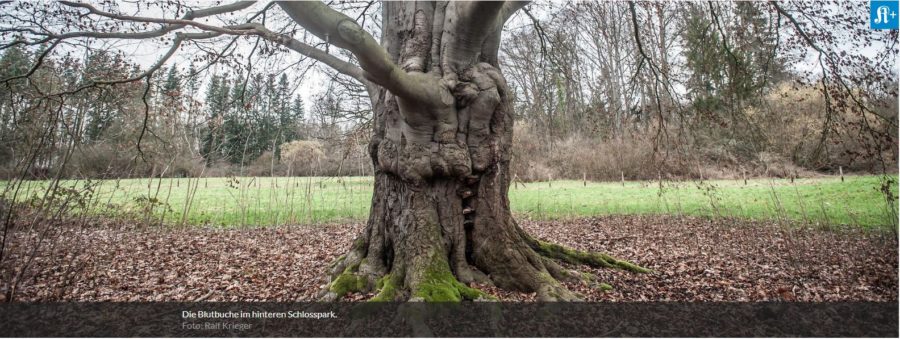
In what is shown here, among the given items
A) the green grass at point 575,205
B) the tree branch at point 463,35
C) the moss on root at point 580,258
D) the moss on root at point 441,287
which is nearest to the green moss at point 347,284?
the moss on root at point 441,287

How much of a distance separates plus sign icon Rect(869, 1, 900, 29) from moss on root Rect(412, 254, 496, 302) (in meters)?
4.68

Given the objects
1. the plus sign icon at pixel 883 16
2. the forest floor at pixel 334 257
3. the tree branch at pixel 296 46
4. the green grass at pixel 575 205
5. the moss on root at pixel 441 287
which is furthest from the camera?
the green grass at pixel 575 205

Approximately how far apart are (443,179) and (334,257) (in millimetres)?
2149

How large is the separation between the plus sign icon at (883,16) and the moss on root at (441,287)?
4.68 m

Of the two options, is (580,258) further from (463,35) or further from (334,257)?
(334,257)

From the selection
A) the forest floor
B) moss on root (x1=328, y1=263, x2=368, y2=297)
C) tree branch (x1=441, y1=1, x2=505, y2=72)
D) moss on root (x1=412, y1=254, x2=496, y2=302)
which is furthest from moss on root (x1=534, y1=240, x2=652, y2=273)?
tree branch (x1=441, y1=1, x2=505, y2=72)

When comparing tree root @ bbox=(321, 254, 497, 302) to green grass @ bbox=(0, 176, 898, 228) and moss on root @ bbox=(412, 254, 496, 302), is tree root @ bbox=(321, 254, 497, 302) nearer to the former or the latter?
moss on root @ bbox=(412, 254, 496, 302)

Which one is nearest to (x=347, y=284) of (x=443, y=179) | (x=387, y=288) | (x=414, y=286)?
(x=387, y=288)

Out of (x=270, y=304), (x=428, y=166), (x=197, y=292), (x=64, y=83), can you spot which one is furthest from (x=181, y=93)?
(x=428, y=166)

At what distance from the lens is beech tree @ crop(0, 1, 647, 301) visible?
3.04m

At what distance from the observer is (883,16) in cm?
383

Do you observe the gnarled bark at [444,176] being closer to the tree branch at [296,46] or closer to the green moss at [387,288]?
the green moss at [387,288]

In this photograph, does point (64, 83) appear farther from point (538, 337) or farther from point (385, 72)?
point (538, 337)

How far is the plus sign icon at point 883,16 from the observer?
3824 millimetres
